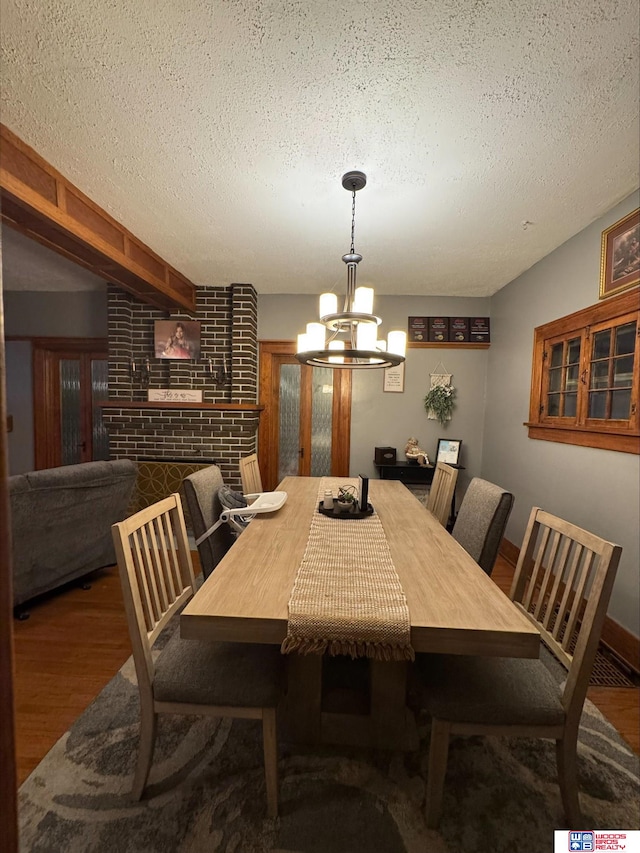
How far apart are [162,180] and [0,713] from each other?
2362 mm

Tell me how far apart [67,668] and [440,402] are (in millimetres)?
3548

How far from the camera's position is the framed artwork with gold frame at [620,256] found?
2150 millimetres

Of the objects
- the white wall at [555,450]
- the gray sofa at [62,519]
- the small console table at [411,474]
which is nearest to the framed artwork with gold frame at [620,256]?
the white wall at [555,450]

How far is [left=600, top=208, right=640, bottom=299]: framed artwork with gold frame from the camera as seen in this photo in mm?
2150

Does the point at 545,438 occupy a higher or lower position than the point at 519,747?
higher

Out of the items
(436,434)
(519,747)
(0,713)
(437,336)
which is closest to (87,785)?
(0,713)

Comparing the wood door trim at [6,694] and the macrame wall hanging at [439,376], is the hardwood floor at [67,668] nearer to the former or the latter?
the wood door trim at [6,694]

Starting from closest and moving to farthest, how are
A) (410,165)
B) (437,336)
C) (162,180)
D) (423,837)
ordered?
1. (423,837)
2. (410,165)
3. (162,180)
4. (437,336)

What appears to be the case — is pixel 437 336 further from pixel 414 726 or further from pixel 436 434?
pixel 414 726

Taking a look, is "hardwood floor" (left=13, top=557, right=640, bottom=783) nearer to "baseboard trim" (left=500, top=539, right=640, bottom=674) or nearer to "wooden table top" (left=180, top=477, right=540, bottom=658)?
"baseboard trim" (left=500, top=539, right=640, bottom=674)

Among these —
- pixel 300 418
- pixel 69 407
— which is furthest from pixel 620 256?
pixel 69 407

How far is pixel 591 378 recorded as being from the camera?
8.44 feet

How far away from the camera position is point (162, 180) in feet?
6.90

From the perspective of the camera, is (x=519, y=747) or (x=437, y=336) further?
(x=437, y=336)
